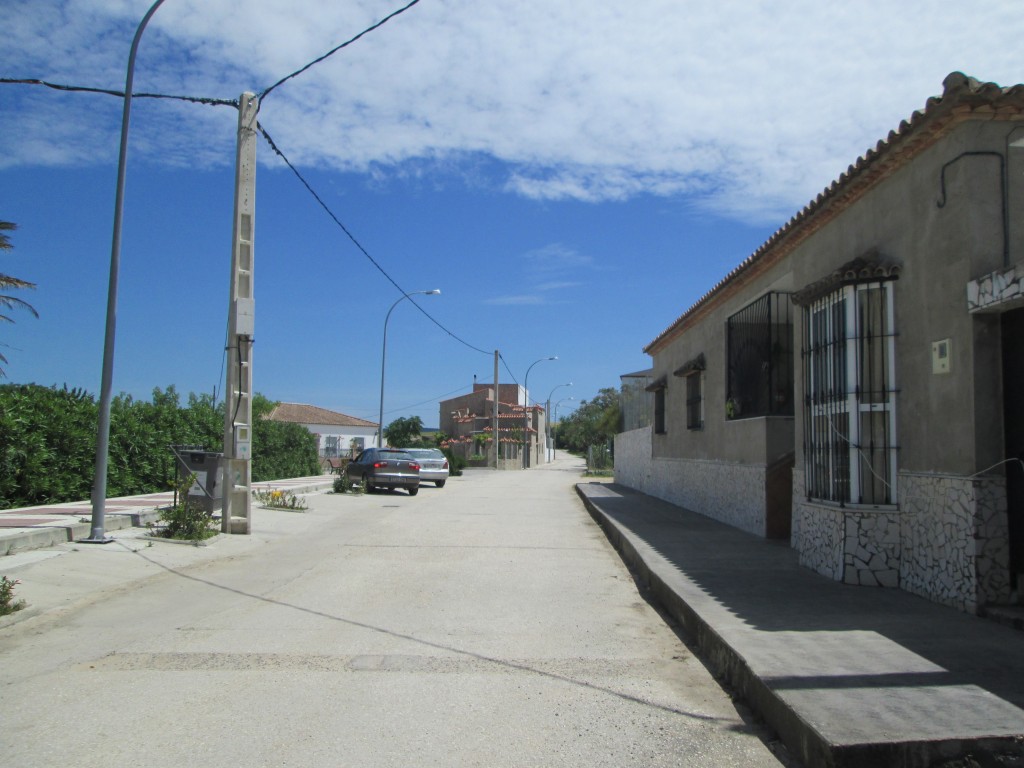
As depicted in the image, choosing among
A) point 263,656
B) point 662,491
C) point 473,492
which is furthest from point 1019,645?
point 473,492

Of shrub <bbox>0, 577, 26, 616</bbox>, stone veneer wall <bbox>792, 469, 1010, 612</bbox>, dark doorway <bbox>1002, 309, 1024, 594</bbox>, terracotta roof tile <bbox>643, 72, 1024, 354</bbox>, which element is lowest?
shrub <bbox>0, 577, 26, 616</bbox>

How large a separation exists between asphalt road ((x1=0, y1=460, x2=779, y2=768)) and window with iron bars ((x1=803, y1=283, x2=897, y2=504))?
99.2 inches

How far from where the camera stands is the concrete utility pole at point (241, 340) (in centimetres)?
1312

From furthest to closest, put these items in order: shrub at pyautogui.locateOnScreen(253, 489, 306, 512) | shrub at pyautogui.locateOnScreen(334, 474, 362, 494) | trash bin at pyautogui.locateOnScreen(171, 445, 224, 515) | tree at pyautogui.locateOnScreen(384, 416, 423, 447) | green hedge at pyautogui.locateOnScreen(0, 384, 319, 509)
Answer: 1. tree at pyautogui.locateOnScreen(384, 416, 423, 447)
2. shrub at pyautogui.locateOnScreen(334, 474, 362, 494)
3. shrub at pyautogui.locateOnScreen(253, 489, 306, 512)
4. green hedge at pyautogui.locateOnScreen(0, 384, 319, 509)
5. trash bin at pyautogui.locateOnScreen(171, 445, 224, 515)

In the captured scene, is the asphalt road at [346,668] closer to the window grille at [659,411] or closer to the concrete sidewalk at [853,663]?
the concrete sidewalk at [853,663]

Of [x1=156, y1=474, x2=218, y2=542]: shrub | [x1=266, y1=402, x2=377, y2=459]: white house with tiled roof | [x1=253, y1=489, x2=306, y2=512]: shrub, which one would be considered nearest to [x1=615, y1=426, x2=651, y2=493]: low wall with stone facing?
[x1=253, y1=489, x2=306, y2=512]: shrub

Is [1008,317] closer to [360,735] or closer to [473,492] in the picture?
[360,735]

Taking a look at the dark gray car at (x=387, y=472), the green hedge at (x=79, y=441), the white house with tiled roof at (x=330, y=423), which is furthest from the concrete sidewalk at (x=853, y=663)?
the white house with tiled roof at (x=330, y=423)

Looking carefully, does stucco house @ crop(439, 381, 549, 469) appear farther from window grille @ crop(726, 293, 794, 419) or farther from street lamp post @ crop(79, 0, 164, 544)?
street lamp post @ crop(79, 0, 164, 544)

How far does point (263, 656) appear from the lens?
6047mm

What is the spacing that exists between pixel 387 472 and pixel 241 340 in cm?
1321

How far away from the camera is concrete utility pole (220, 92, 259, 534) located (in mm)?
13117

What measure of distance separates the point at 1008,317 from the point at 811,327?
8.62ft

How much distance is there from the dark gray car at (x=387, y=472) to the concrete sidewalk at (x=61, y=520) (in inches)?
346
